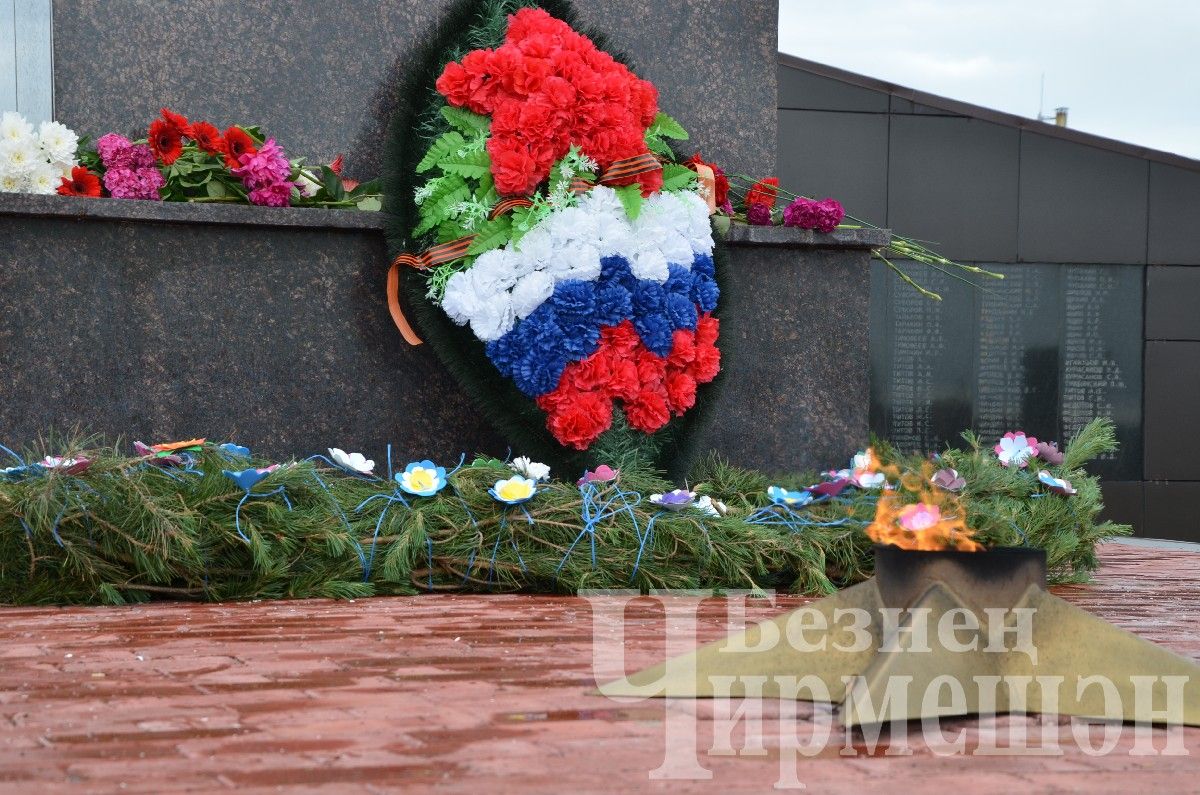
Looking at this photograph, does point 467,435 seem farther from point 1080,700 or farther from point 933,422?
point 933,422

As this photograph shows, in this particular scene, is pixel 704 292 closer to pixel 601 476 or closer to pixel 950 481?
pixel 601 476

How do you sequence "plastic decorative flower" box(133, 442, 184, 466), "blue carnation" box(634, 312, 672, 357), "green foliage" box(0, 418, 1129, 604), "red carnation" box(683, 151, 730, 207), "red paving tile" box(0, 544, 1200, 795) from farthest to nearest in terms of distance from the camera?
1. "red carnation" box(683, 151, 730, 207)
2. "blue carnation" box(634, 312, 672, 357)
3. "plastic decorative flower" box(133, 442, 184, 466)
4. "green foliage" box(0, 418, 1129, 604)
5. "red paving tile" box(0, 544, 1200, 795)

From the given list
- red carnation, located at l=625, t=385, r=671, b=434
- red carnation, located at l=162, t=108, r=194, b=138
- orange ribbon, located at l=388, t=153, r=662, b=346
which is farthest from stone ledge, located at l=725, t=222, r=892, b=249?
red carnation, located at l=162, t=108, r=194, b=138

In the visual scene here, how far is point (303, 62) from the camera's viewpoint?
19.2ft

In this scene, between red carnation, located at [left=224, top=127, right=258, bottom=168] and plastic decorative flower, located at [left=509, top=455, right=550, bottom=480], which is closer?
plastic decorative flower, located at [left=509, top=455, right=550, bottom=480]

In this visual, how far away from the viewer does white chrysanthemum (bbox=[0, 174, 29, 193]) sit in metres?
4.82

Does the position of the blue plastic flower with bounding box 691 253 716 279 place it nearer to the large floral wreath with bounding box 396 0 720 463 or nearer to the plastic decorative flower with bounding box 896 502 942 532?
the large floral wreath with bounding box 396 0 720 463

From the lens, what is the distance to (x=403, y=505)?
14.1 feet

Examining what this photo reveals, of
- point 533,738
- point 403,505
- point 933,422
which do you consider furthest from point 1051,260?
point 533,738

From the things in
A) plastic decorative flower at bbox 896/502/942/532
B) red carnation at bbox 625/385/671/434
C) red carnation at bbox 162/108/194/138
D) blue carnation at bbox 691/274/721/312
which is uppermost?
red carnation at bbox 162/108/194/138

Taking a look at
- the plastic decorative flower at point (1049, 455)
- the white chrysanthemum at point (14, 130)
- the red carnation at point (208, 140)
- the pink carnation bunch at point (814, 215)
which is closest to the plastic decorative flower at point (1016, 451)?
the plastic decorative flower at point (1049, 455)

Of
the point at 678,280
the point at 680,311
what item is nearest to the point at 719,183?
the point at 678,280

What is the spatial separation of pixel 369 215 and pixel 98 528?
1855 millimetres

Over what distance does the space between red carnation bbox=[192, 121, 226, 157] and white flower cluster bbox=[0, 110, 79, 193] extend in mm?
462
